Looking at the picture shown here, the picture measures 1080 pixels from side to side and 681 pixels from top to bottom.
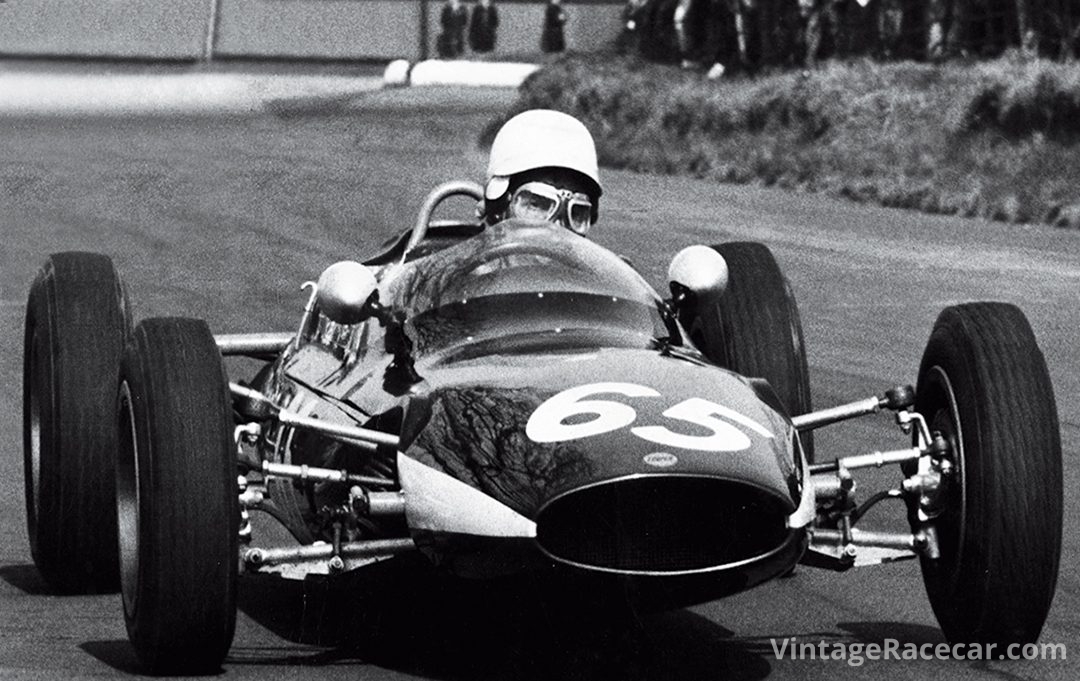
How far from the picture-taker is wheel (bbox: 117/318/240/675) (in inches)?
224

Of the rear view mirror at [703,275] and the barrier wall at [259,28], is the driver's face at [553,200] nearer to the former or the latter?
the rear view mirror at [703,275]

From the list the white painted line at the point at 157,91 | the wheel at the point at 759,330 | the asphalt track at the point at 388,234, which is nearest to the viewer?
the asphalt track at the point at 388,234

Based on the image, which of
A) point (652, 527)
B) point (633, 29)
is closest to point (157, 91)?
point (633, 29)

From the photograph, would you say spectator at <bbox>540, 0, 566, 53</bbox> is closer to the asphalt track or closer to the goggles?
the asphalt track

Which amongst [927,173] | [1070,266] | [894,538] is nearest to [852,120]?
[927,173]

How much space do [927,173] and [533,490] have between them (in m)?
16.8

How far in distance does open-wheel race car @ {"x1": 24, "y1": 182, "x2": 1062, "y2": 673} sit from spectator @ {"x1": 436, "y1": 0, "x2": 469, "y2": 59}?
135 feet

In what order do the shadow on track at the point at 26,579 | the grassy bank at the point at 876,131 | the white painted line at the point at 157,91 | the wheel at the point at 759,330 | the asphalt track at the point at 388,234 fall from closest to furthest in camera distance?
1. the asphalt track at the point at 388,234
2. the shadow on track at the point at 26,579
3. the wheel at the point at 759,330
4. the grassy bank at the point at 876,131
5. the white painted line at the point at 157,91

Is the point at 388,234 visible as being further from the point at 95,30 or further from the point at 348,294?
the point at 95,30

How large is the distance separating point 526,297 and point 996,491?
4.66 feet

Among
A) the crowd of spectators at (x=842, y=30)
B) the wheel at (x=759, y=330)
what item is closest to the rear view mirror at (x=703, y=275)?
the wheel at (x=759, y=330)

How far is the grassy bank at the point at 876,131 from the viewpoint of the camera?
20.7 m

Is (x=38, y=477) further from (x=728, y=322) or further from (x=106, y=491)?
(x=728, y=322)

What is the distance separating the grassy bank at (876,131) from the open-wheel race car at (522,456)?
13.3 m
